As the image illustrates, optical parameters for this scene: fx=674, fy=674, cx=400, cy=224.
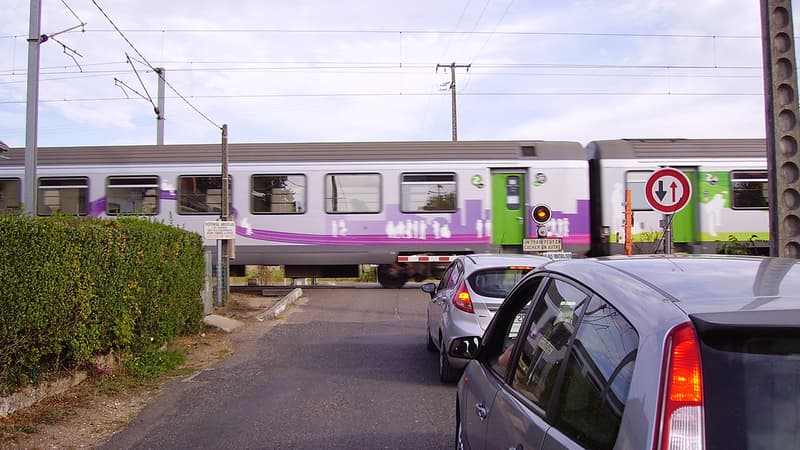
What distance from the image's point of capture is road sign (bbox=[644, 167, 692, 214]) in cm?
883

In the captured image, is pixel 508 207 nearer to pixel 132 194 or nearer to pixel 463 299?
pixel 132 194

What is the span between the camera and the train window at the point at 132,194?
1736 centimetres

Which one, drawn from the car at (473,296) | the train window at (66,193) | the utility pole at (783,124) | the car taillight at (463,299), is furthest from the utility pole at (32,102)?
the utility pole at (783,124)

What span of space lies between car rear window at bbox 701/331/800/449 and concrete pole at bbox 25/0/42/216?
11.0m

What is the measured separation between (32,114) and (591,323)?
36.7 feet

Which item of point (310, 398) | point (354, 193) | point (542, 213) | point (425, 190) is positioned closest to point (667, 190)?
point (542, 213)

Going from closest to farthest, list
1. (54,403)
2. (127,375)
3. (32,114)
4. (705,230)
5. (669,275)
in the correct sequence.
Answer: (669,275) < (54,403) < (127,375) < (32,114) < (705,230)

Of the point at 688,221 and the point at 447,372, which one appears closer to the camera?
the point at 447,372

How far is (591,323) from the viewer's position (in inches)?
93.8

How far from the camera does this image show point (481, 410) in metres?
3.33

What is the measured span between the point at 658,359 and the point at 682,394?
4.5 inches

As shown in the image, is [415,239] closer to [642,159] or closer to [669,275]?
[642,159]

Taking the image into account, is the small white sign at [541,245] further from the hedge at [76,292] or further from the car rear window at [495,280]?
the hedge at [76,292]

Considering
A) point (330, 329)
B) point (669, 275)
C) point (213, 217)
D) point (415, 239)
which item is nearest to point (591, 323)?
point (669, 275)
